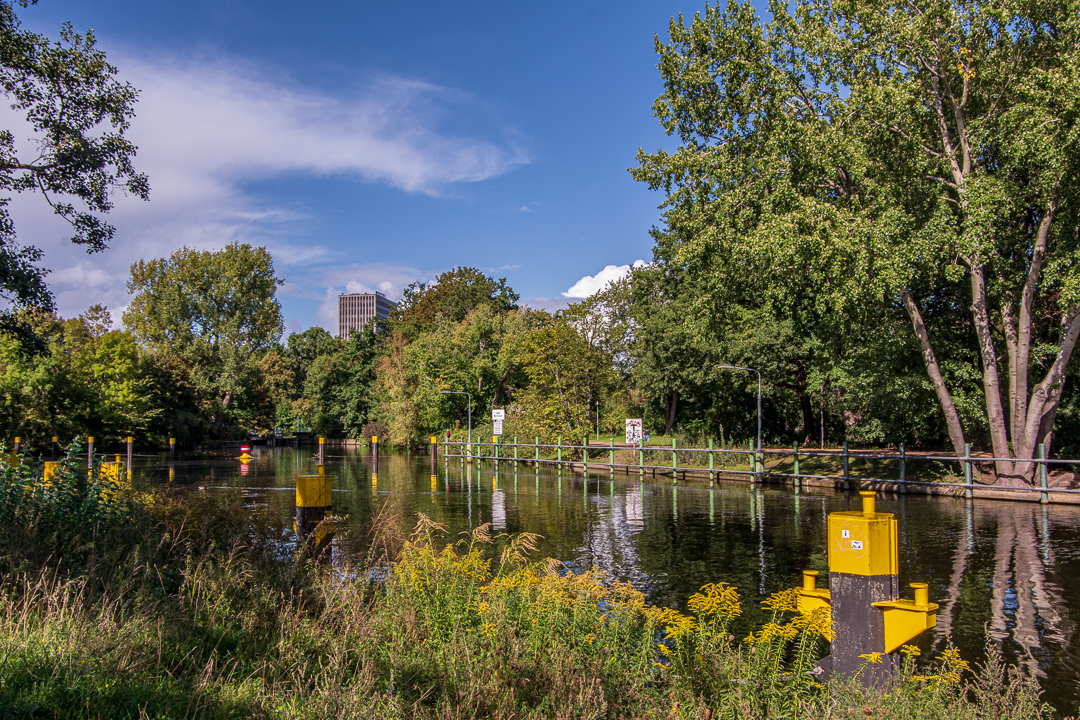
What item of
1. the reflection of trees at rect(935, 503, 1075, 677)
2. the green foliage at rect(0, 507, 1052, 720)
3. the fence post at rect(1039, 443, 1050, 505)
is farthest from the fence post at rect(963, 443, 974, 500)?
the green foliage at rect(0, 507, 1052, 720)

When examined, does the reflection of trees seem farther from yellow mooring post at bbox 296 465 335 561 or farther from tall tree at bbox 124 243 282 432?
tall tree at bbox 124 243 282 432

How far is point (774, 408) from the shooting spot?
46.3 meters

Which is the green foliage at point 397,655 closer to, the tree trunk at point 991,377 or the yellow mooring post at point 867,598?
the yellow mooring post at point 867,598

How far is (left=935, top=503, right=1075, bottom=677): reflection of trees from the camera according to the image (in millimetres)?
6945

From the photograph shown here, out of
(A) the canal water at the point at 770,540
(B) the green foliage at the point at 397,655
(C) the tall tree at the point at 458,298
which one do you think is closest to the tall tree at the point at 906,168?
(A) the canal water at the point at 770,540

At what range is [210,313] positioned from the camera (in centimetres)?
7481

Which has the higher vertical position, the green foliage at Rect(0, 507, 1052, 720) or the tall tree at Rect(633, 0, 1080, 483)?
the tall tree at Rect(633, 0, 1080, 483)

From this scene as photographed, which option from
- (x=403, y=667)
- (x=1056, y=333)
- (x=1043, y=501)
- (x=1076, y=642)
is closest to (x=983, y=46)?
(x=1056, y=333)

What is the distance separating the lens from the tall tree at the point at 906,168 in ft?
59.1

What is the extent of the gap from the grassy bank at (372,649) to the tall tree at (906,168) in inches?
606

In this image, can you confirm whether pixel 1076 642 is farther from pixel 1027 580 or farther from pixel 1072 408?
pixel 1072 408

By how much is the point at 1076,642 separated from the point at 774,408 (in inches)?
1607

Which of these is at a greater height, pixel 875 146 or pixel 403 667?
pixel 875 146

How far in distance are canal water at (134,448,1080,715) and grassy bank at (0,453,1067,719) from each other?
163 centimetres
